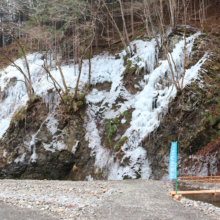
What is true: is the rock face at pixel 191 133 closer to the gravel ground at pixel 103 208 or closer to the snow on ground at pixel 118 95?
the snow on ground at pixel 118 95

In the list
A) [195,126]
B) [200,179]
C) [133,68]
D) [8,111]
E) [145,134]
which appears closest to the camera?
[200,179]

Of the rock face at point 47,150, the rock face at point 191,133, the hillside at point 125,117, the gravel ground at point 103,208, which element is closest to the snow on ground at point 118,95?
the hillside at point 125,117

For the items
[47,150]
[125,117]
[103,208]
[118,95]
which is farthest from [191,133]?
[47,150]

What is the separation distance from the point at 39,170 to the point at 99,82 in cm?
765

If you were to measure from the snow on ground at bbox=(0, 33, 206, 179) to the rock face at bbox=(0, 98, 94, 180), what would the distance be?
0.20m

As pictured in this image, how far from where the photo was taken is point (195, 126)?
10.9m

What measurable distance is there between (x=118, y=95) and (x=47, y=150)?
5863 millimetres

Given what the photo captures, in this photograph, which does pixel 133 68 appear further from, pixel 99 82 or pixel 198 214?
pixel 198 214

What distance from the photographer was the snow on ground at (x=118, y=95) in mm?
11859

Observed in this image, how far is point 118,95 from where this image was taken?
15.3 meters

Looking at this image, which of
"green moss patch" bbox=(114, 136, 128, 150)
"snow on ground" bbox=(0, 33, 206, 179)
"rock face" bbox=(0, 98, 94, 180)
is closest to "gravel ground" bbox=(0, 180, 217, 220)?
"snow on ground" bbox=(0, 33, 206, 179)

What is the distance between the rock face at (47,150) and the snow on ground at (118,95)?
0.65ft

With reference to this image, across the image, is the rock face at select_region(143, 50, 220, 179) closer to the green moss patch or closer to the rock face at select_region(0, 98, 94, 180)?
the green moss patch

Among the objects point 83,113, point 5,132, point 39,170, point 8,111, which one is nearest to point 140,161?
point 83,113
